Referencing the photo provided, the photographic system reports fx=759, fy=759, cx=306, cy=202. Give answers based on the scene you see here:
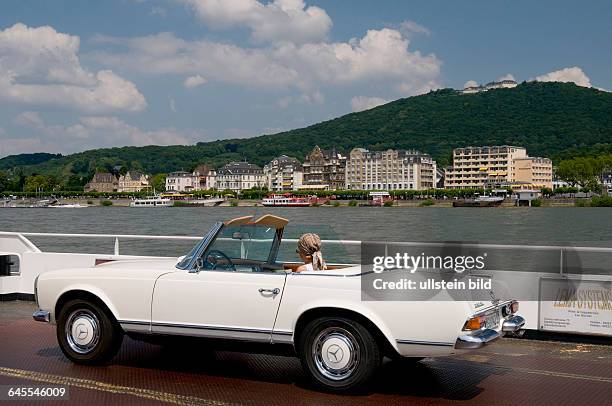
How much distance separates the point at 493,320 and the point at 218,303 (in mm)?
2326

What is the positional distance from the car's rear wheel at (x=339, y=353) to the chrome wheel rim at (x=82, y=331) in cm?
214

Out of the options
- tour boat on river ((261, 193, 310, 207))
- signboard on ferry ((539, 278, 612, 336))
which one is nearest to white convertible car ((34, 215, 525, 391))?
signboard on ferry ((539, 278, 612, 336))

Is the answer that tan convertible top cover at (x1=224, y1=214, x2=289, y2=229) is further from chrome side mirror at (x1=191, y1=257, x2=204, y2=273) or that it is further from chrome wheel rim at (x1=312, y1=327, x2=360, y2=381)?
chrome wheel rim at (x1=312, y1=327, x2=360, y2=381)

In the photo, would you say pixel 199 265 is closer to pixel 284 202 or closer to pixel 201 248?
pixel 201 248

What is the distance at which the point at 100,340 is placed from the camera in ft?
23.4

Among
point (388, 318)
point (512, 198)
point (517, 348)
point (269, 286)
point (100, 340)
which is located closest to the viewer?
point (388, 318)

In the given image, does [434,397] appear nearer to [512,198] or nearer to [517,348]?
[517,348]

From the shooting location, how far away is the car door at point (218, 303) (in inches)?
254

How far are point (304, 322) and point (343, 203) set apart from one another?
178m

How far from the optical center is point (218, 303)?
6.58 metres

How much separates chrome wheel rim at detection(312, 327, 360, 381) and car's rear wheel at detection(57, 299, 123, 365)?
80.9 inches

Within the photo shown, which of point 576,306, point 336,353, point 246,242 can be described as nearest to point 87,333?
point 246,242

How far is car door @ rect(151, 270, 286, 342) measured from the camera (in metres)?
6.45

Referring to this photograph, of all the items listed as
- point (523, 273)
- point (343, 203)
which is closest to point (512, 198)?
point (343, 203)
